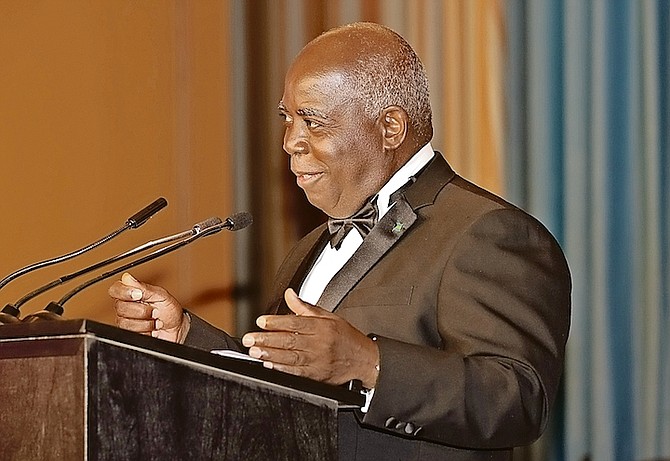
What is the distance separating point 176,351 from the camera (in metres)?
1.73

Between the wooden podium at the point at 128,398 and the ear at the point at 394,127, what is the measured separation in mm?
Result: 761

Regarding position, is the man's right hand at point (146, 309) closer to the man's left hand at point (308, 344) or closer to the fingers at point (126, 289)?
the fingers at point (126, 289)

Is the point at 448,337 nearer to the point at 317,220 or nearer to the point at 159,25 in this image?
the point at 317,220

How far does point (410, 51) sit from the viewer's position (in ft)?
8.45

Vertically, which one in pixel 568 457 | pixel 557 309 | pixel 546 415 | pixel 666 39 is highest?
pixel 666 39

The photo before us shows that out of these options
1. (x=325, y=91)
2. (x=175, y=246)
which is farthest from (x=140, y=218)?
(x=325, y=91)

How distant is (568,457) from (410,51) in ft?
5.01

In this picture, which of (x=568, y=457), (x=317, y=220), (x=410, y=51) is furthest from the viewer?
(x=317, y=220)

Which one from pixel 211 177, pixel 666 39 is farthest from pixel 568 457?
pixel 211 177

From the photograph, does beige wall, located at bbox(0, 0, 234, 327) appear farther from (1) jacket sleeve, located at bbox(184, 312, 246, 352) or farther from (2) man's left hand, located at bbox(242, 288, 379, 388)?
(2) man's left hand, located at bbox(242, 288, 379, 388)

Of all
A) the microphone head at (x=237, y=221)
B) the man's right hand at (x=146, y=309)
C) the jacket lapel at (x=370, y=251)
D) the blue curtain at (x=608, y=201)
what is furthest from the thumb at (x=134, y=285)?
the blue curtain at (x=608, y=201)

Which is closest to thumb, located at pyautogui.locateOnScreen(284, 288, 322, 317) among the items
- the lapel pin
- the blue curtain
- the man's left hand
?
the man's left hand

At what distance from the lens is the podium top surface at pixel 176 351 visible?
1619 mm

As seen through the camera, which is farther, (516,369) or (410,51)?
(410,51)
